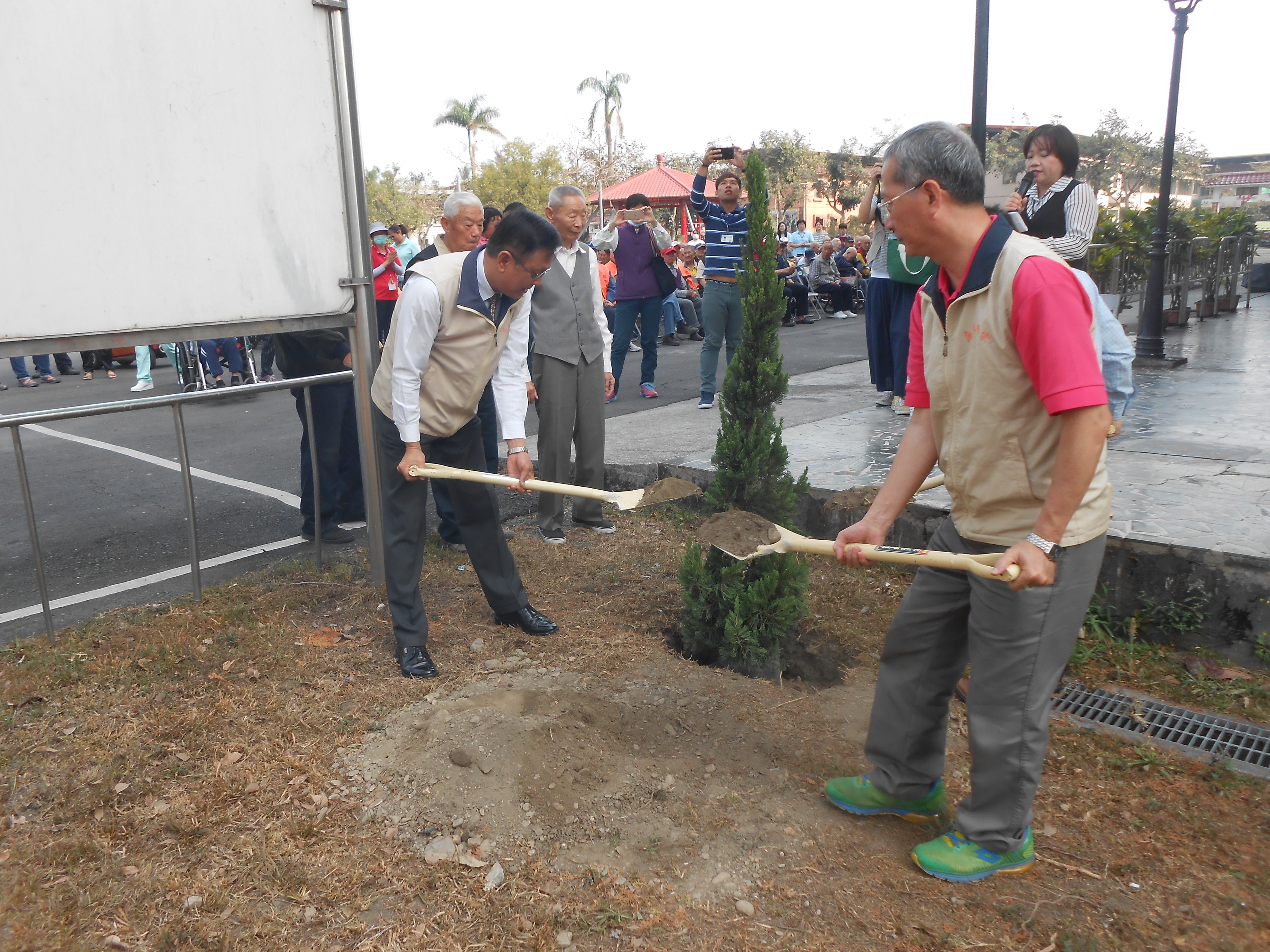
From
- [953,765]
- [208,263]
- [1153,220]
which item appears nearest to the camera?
[953,765]

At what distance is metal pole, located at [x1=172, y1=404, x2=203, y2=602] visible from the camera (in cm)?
413

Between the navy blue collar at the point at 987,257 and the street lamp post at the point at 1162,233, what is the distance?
26.1ft

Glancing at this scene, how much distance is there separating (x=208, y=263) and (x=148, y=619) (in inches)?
62.7

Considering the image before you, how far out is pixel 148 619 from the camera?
13.1ft

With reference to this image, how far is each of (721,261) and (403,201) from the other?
5357 cm

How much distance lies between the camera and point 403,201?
185ft

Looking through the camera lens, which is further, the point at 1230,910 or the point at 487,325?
the point at 487,325

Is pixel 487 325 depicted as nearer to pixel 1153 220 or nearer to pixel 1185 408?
pixel 1185 408

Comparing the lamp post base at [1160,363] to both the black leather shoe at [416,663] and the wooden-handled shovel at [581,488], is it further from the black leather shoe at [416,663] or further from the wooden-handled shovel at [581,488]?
the black leather shoe at [416,663]

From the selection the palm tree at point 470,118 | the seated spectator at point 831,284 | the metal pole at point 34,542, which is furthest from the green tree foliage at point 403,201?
the metal pole at point 34,542

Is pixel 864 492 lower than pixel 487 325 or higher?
lower

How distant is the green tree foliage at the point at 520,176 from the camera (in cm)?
3712

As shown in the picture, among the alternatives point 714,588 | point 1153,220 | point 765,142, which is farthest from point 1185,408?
point 765,142

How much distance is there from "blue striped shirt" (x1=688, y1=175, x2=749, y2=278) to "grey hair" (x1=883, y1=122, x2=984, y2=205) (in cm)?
520
